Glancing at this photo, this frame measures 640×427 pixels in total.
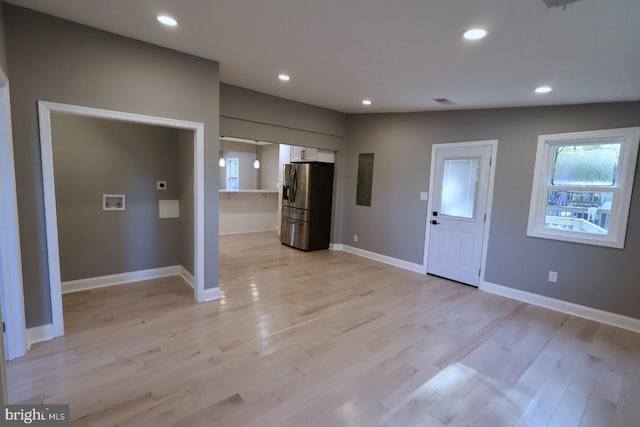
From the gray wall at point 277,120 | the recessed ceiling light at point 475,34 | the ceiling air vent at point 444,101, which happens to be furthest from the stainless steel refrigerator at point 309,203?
the recessed ceiling light at point 475,34

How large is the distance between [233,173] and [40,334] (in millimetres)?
6681

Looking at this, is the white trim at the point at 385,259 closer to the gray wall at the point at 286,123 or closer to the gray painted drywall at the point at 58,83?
the gray wall at the point at 286,123

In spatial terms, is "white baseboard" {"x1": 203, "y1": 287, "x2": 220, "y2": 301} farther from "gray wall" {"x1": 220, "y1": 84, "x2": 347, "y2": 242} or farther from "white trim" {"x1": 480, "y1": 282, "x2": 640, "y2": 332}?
"white trim" {"x1": 480, "y1": 282, "x2": 640, "y2": 332}

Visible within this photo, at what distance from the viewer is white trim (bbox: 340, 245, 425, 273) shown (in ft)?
16.5

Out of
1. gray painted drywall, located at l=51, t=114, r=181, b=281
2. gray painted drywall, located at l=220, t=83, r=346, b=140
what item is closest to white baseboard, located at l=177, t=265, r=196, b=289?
gray painted drywall, located at l=51, t=114, r=181, b=281

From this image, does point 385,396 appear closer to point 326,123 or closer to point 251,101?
point 251,101

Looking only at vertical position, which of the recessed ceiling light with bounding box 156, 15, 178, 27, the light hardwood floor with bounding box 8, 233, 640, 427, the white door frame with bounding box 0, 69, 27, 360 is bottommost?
the light hardwood floor with bounding box 8, 233, 640, 427

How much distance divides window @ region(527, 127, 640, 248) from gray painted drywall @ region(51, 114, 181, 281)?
4.91 metres

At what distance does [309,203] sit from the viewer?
19.2 feet

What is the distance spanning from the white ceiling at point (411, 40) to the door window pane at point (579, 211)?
1082 mm

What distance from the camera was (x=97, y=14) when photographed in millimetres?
2316

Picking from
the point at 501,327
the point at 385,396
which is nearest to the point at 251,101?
the point at 385,396

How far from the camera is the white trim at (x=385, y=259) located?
198 inches

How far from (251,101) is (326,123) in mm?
1611
